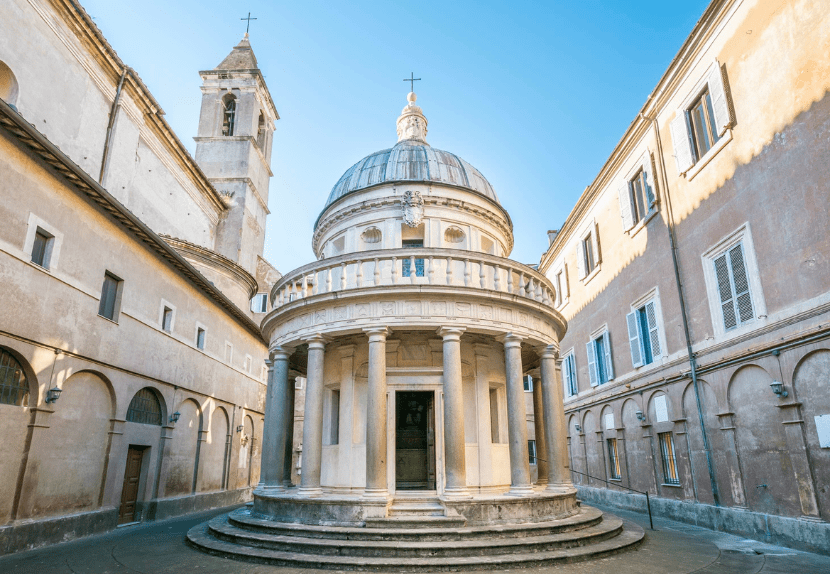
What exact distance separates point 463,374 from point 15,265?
36.0 feet

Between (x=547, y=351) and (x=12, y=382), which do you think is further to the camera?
(x=547, y=351)

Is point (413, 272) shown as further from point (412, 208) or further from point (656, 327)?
point (656, 327)

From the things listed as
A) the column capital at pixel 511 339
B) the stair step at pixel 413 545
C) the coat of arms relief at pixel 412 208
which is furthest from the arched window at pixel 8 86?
the column capital at pixel 511 339

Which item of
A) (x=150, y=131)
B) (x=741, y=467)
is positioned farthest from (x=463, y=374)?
(x=150, y=131)

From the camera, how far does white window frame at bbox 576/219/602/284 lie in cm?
2424

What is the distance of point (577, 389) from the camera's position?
26.9 metres

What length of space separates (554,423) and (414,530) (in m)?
5.30

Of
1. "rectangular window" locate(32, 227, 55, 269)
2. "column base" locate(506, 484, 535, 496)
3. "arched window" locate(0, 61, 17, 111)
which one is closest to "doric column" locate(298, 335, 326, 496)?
"column base" locate(506, 484, 535, 496)

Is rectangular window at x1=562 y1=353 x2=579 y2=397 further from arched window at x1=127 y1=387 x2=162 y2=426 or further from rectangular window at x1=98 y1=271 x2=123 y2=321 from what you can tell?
rectangular window at x1=98 y1=271 x2=123 y2=321

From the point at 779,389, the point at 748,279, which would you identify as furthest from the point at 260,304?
the point at 779,389

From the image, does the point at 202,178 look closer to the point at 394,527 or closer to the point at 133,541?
the point at 133,541

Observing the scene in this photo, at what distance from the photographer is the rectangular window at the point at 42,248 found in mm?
12422

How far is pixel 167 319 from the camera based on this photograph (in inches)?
735

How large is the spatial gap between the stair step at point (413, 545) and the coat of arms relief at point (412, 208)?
9.86 meters
